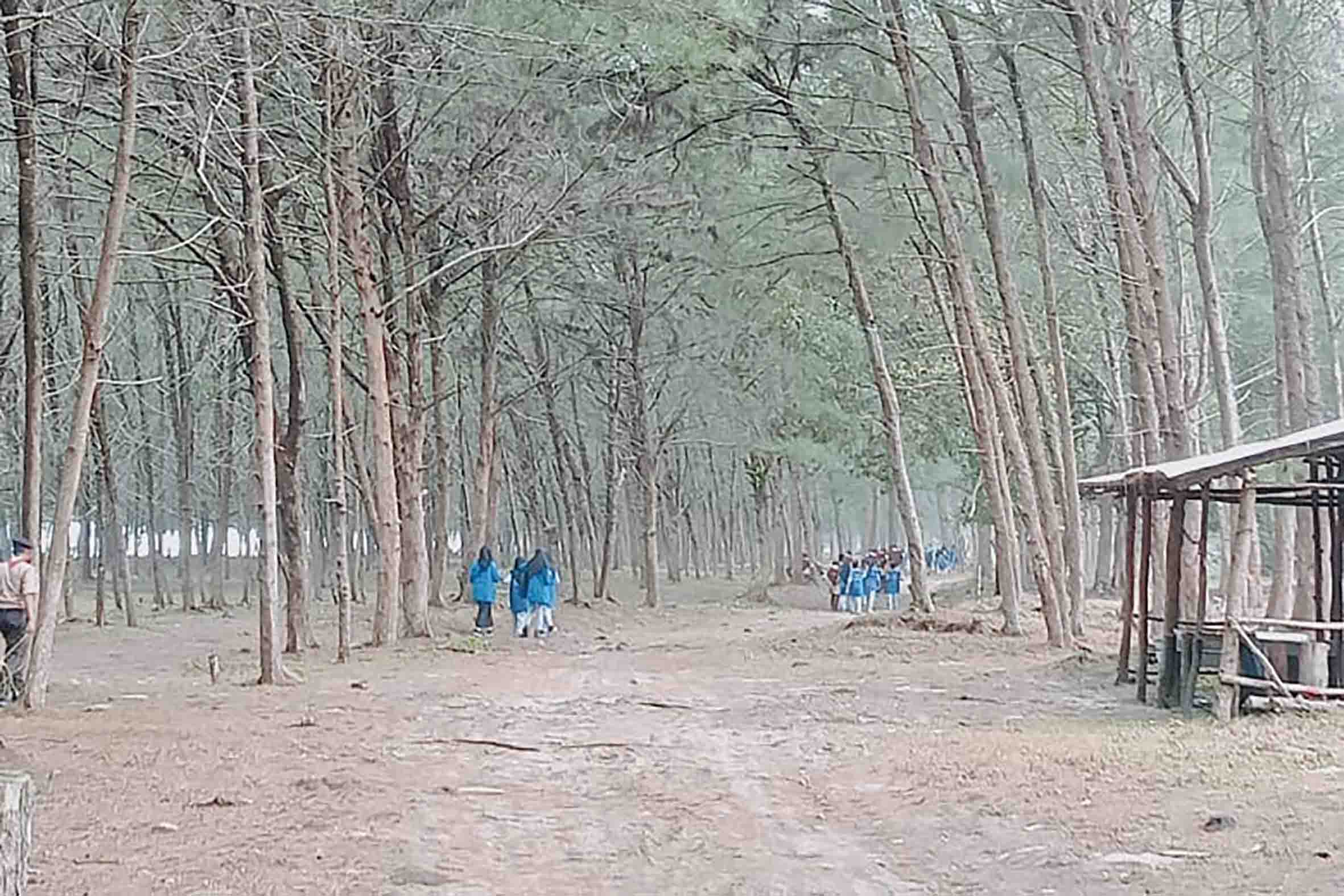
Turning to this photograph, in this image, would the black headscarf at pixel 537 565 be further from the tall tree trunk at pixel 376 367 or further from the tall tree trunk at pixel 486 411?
the tall tree trunk at pixel 376 367

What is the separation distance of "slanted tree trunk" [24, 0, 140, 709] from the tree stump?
11449 mm

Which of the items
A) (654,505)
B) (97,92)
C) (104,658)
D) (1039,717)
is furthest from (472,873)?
(654,505)

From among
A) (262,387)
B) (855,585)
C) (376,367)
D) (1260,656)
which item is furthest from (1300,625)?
(855,585)

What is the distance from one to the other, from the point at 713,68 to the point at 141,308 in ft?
72.0

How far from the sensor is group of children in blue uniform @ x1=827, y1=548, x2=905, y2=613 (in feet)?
134

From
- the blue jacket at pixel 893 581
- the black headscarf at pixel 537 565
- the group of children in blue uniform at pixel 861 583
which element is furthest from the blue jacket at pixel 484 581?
the blue jacket at pixel 893 581

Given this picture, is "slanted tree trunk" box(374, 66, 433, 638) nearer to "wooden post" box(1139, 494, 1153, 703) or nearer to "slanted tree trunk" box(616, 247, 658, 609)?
"slanted tree trunk" box(616, 247, 658, 609)

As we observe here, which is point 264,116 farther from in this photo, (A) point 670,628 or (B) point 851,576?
(B) point 851,576

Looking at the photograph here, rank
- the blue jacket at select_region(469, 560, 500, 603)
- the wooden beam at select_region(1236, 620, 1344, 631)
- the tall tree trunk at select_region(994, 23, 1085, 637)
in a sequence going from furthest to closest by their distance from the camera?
the blue jacket at select_region(469, 560, 500, 603), the tall tree trunk at select_region(994, 23, 1085, 637), the wooden beam at select_region(1236, 620, 1344, 631)

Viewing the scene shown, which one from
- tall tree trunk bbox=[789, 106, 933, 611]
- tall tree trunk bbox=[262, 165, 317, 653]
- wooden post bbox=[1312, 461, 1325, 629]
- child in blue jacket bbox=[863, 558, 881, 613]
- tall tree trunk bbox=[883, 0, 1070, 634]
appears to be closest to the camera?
wooden post bbox=[1312, 461, 1325, 629]

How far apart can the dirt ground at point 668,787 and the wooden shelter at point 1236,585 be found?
0.46m

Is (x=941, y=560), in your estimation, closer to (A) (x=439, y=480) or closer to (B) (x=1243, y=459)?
(A) (x=439, y=480)

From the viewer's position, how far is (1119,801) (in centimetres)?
1020

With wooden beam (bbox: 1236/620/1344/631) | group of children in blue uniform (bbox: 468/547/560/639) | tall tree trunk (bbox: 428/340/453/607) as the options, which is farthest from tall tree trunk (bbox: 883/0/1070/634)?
tall tree trunk (bbox: 428/340/453/607)
